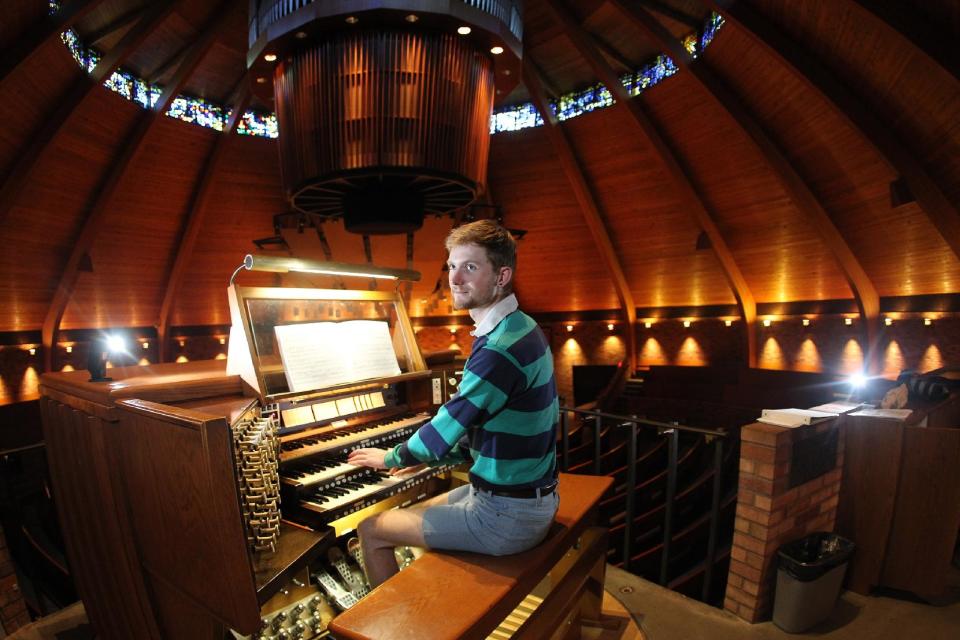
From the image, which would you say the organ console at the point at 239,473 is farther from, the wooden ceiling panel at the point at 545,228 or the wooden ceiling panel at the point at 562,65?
the wooden ceiling panel at the point at 545,228

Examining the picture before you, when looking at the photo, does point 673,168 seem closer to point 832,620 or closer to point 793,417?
point 793,417

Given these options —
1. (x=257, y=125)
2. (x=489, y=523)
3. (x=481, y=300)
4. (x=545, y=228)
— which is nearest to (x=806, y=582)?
(x=489, y=523)

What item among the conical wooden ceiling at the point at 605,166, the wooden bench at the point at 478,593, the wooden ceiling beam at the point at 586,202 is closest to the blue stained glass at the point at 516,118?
the conical wooden ceiling at the point at 605,166

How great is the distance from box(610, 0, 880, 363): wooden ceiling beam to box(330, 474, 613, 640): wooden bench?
716 centimetres

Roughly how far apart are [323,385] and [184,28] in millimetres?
8461

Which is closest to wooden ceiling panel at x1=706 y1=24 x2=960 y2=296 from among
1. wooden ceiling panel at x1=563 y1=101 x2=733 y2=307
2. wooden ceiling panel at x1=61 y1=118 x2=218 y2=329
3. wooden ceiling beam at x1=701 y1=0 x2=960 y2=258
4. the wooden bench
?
wooden ceiling beam at x1=701 y1=0 x2=960 y2=258

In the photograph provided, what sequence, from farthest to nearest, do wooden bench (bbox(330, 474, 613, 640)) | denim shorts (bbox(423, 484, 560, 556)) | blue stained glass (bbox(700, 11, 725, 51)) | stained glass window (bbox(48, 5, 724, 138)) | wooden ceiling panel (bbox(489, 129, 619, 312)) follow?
1. wooden ceiling panel (bbox(489, 129, 619, 312))
2. stained glass window (bbox(48, 5, 724, 138))
3. blue stained glass (bbox(700, 11, 725, 51))
4. denim shorts (bbox(423, 484, 560, 556))
5. wooden bench (bbox(330, 474, 613, 640))

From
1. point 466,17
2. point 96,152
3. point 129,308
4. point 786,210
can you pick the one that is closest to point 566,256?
point 786,210

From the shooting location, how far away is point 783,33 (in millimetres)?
6625

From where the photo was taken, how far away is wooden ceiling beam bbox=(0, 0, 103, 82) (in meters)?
6.32

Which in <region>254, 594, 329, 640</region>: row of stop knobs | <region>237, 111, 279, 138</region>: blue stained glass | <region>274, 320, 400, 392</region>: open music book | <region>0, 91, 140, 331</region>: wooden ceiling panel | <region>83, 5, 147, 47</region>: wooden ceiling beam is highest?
<region>83, 5, 147, 47</region>: wooden ceiling beam

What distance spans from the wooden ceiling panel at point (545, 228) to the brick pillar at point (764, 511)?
9.16 meters

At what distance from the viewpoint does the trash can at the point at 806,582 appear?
297 centimetres

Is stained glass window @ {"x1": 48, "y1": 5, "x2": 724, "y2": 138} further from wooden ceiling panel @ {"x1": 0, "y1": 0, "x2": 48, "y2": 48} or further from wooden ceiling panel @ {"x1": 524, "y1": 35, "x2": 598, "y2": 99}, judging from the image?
wooden ceiling panel @ {"x1": 0, "y1": 0, "x2": 48, "y2": 48}
